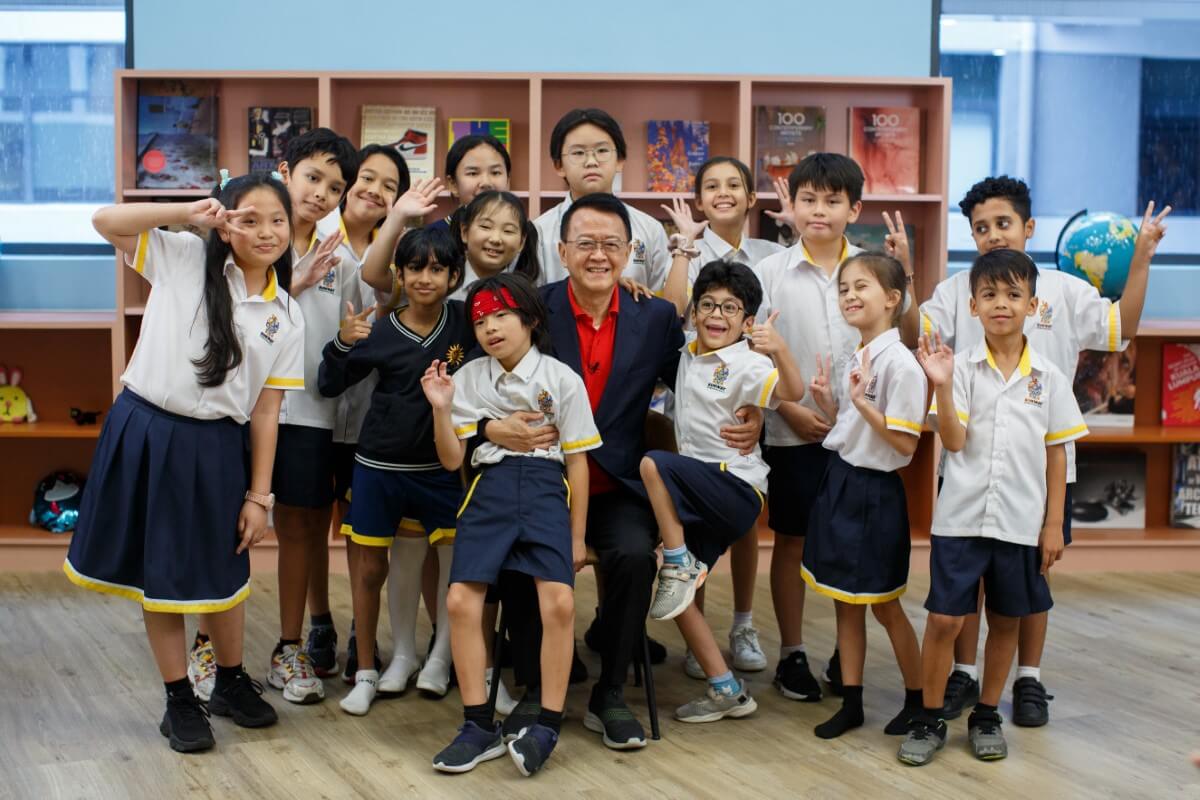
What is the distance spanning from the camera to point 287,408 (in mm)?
3211

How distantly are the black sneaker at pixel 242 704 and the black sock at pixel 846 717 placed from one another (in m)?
1.31

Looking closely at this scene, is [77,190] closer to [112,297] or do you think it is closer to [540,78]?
[112,297]

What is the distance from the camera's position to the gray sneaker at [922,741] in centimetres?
279

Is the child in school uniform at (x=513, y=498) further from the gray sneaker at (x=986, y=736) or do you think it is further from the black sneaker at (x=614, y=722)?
the gray sneaker at (x=986, y=736)

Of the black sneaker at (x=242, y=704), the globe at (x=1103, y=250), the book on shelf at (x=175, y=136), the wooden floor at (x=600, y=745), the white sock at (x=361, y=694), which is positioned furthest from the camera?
the book on shelf at (x=175, y=136)

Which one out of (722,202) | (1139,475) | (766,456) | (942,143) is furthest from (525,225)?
(1139,475)

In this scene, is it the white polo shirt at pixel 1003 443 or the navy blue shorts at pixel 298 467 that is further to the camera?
the navy blue shorts at pixel 298 467

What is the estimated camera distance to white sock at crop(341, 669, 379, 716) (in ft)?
10.2

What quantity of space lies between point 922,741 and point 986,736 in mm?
157

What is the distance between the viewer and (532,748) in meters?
2.68

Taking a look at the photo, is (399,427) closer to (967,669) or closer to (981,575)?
(981,575)

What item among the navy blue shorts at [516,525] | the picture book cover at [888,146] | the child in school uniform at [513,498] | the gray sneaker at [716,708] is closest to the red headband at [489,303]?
the child in school uniform at [513,498]

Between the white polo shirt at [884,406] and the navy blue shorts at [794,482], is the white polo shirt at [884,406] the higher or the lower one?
the higher one

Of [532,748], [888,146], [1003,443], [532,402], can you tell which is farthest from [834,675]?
[888,146]
